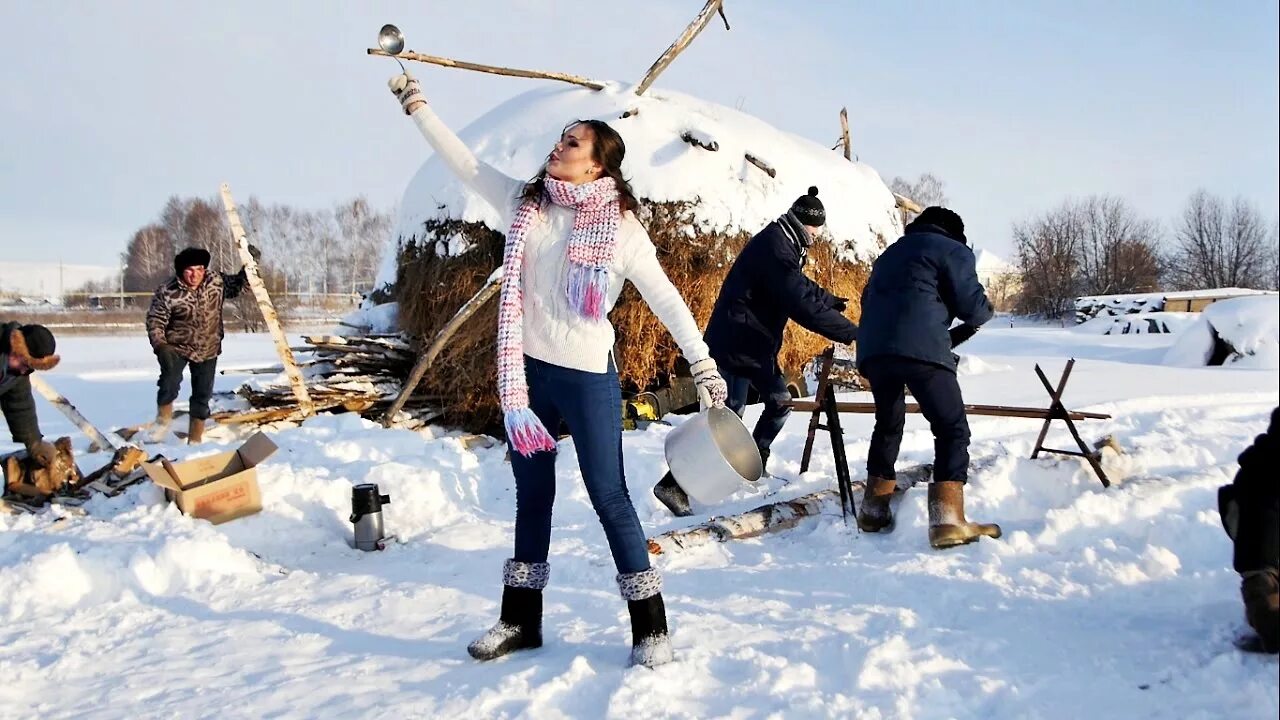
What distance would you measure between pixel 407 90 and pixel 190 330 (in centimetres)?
489

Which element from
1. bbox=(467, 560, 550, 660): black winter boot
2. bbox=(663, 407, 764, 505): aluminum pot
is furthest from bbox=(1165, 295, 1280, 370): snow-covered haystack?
bbox=(467, 560, 550, 660): black winter boot

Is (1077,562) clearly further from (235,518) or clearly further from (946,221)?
(235,518)

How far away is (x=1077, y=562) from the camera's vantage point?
10.1ft

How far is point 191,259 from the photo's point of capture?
6.66 metres

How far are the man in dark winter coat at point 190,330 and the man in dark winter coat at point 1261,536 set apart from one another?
6723 millimetres

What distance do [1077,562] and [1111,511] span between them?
722 mm

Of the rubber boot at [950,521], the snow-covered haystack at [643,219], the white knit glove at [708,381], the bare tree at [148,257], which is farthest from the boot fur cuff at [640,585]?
the bare tree at [148,257]

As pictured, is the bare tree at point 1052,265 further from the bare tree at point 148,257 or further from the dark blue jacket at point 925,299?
the bare tree at point 148,257

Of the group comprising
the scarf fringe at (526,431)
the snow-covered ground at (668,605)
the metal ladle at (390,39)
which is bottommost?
the snow-covered ground at (668,605)

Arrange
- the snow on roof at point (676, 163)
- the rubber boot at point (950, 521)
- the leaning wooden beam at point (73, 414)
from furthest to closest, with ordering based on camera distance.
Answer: the snow on roof at point (676, 163) → the leaning wooden beam at point (73, 414) → the rubber boot at point (950, 521)

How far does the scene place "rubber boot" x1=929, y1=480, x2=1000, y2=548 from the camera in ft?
11.2

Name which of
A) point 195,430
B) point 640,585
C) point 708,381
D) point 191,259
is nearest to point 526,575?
point 640,585

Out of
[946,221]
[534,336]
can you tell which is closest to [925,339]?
[946,221]

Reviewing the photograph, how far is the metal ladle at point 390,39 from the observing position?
292 cm
